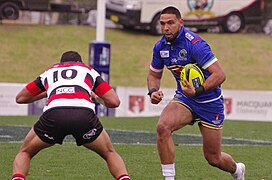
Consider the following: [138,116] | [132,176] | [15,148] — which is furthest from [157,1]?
[132,176]

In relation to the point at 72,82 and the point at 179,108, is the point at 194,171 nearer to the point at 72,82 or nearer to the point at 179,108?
the point at 179,108

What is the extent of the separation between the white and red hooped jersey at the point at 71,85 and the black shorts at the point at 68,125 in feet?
0.20

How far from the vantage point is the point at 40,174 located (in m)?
10.4

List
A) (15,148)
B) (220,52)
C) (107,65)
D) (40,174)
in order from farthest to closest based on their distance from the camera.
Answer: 1. (220,52)
2. (107,65)
3. (15,148)
4. (40,174)

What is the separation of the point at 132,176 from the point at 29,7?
82.7ft

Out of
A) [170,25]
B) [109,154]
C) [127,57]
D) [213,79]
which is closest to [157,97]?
[213,79]

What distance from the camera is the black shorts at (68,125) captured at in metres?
7.90

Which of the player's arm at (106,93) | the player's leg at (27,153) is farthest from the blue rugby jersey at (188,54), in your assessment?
the player's leg at (27,153)

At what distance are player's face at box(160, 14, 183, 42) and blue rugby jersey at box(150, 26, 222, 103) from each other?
0.22 ft

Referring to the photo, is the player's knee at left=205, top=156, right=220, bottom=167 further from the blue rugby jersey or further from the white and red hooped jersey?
the white and red hooped jersey

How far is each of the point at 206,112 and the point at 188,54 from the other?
670mm

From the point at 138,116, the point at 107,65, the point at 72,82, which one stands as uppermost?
the point at 72,82

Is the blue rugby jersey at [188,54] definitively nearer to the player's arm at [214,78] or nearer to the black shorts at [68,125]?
the player's arm at [214,78]

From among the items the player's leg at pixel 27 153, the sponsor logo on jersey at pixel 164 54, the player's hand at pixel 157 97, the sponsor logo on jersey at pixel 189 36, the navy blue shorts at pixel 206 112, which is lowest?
the player's leg at pixel 27 153
